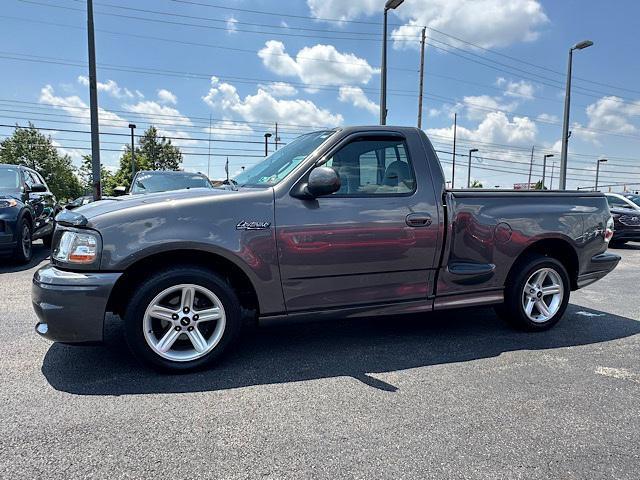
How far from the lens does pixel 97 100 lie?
1212 centimetres

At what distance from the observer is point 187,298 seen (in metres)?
3.18

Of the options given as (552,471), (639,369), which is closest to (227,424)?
(552,471)

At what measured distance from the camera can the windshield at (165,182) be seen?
8969mm

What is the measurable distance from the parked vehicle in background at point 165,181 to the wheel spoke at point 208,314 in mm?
6161

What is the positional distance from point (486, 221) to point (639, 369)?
166cm

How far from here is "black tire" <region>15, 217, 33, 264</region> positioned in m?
7.28

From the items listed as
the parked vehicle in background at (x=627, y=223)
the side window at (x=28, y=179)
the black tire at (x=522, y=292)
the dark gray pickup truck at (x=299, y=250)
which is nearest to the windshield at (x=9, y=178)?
the side window at (x=28, y=179)

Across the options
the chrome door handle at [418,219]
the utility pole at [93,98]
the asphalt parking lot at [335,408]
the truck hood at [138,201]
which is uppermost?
the utility pole at [93,98]

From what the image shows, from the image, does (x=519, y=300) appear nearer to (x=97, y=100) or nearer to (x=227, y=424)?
(x=227, y=424)

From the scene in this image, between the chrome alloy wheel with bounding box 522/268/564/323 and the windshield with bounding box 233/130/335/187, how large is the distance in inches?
97.8

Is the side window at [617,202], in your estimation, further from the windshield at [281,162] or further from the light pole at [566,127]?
the windshield at [281,162]

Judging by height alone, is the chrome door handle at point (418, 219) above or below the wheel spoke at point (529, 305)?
above

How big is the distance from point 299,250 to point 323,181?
546 millimetres

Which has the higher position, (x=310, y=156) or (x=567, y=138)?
(x=567, y=138)
